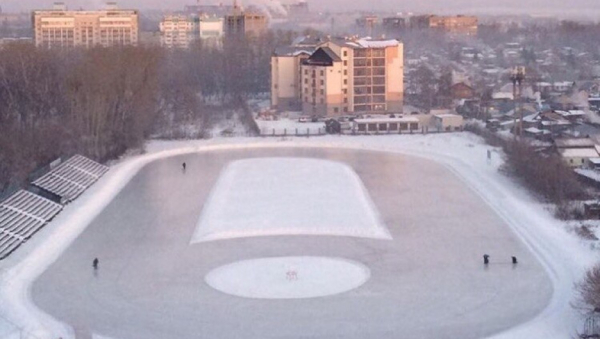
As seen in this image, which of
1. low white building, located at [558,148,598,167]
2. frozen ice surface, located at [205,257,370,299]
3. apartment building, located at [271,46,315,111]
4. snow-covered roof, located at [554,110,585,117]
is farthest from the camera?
apartment building, located at [271,46,315,111]

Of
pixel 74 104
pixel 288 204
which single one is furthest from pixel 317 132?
pixel 288 204

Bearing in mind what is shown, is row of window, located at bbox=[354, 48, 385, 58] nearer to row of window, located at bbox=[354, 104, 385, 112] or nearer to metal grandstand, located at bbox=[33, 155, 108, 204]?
row of window, located at bbox=[354, 104, 385, 112]

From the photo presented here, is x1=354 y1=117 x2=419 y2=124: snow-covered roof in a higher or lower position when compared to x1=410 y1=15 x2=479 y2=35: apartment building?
lower

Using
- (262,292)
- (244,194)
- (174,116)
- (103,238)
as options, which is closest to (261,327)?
(262,292)

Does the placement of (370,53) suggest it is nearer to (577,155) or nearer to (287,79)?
(287,79)

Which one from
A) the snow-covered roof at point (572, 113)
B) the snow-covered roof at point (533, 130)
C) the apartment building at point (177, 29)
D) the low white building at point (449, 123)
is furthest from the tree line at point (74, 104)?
the apartment building at point (177, 29)

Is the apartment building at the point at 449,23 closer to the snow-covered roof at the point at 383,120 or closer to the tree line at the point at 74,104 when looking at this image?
the snow-covered roof at the point at 383,120

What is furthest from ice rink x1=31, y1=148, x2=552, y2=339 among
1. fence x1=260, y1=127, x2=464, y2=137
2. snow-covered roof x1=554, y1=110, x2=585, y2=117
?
snow-covered roof x1=554, y1=110, x2=585, y2=117
